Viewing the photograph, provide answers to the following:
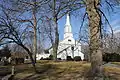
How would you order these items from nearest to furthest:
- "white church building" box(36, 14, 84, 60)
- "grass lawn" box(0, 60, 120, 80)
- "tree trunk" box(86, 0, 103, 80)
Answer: "tree trunk" box(86, 0, 103, 80) → "grass lawn" box(0, 60, 120, 80) → "white church building" box(36, 14, 84, 60)

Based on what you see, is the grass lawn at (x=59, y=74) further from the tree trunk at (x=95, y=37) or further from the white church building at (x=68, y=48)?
the white church building at (x=68, y=48)

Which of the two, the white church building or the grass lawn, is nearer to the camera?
the grass lawn

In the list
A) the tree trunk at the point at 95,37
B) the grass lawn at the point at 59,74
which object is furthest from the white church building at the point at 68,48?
the tree trunk at the point at 95,37

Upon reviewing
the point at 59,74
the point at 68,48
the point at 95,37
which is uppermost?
the point at 68,48

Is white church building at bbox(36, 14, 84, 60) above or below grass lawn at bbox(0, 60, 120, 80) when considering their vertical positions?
above

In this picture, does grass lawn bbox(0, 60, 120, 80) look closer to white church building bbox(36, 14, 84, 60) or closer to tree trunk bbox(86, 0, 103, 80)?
tree trunk bbox(86, 0, 103, 80)

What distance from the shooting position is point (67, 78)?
20719 mm

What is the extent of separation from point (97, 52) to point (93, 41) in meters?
0.51

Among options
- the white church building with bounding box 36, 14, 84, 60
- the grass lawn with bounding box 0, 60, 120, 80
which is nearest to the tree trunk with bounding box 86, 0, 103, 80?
the grass lawn with bounding box 0, 60, 120, 80

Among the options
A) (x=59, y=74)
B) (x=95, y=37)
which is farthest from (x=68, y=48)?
(x=95, y=37)

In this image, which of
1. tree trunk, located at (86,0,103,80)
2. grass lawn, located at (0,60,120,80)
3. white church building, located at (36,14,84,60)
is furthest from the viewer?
white church building, located at (36,14,84,60)

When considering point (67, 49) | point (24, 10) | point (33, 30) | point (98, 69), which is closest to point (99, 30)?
point (98, 69)

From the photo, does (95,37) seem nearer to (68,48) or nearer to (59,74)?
(59,74)

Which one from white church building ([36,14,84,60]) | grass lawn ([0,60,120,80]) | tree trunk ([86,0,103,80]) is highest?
white church building ([36,14,84,60])
